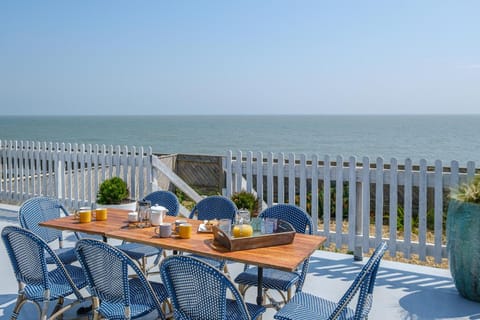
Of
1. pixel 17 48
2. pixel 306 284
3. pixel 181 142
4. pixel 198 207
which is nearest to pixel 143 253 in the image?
pixel 198 207

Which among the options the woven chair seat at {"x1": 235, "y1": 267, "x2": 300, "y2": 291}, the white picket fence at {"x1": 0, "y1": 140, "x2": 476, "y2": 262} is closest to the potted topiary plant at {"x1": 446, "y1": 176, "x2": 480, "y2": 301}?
the white picket fence at {"x1": 0, "y1": 140, "x2": 476, "y2": 262}

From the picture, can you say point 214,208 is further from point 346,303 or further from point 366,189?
point 346,303

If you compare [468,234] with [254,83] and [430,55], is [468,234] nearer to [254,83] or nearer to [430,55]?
[430,55]

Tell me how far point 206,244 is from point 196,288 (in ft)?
2.26

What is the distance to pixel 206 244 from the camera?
291cm

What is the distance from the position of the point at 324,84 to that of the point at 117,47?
1756 cm

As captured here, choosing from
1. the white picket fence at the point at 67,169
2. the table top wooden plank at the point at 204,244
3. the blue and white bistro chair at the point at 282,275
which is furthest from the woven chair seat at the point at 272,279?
the white picket fence at the point at 67,169

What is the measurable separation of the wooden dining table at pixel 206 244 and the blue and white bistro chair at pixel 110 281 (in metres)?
0.38

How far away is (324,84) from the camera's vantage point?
3834 cm

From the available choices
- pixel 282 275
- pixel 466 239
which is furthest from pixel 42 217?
pixel 466 239

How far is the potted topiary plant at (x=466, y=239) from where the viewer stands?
12.0 ft

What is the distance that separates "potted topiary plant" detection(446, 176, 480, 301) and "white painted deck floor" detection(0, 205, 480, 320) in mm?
162

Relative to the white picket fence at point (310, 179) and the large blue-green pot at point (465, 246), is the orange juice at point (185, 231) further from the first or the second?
the white picket fence at point (310, 179)

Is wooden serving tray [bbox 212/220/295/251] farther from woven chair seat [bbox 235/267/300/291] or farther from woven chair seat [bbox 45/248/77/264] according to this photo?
woven chair seat [bbox 45/248/77/264]
